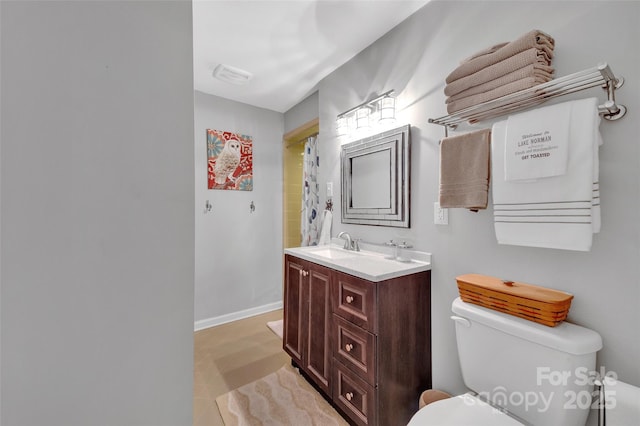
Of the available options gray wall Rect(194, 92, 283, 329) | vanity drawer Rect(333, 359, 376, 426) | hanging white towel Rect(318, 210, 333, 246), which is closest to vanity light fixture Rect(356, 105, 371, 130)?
hanging white towel Rect(318, 210, 333, 246)

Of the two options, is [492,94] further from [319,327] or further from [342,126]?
[319,327]

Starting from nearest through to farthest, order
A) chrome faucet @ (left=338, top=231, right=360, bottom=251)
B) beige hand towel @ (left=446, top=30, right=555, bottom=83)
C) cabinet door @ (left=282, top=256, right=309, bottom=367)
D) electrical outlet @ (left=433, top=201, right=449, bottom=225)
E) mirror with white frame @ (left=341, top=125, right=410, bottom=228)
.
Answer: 1. beige hand towel @ (left=446, top=30, right=555, bottom=83)
2. electrical outlet @ (left=433, top=201, right=449, bottom=225)
3. mirror with white frame @ (left=341, top=125, right=410, bottom=228)
4. cabinet door @ (left=282, top=256, right=309, bottom=367)
5. chrome faucet @ (left=338, top=231, right=360, bottom=251)

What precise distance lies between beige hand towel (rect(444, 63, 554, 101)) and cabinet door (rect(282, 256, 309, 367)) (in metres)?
1.37

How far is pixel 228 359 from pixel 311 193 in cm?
171

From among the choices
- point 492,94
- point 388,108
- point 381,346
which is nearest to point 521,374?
point 381,346

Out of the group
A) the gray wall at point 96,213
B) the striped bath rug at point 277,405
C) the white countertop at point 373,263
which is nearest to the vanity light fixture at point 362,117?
the white countertop at point 373,263

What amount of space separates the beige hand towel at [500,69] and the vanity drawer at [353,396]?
1.54 metres

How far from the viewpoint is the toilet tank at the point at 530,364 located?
926mm

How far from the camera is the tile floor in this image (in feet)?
5.51

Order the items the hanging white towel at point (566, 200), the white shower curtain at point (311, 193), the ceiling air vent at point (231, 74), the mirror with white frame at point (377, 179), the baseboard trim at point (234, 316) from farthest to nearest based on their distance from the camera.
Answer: the white shower curtain at point (311, 193) < the baseboard trim at point (234, 316) < the ceiling air vent at point (231, 74) < the mirror with white frame at point (377, 179) < the hanging white towel at point (566, 200)

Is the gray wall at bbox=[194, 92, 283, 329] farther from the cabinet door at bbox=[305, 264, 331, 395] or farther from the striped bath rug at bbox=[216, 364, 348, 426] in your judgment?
the cabinet door at bbox=[305, 264, 331, 395]

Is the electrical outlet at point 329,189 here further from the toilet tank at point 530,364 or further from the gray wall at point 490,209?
the toilet tank at point 530,364

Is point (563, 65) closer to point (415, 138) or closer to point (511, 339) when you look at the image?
point (415, 138)

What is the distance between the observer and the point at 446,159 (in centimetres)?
132
